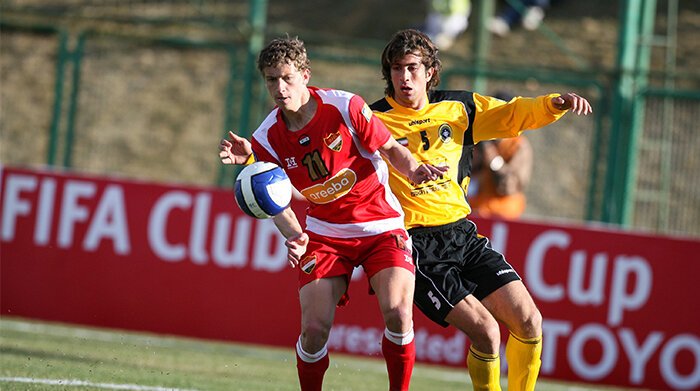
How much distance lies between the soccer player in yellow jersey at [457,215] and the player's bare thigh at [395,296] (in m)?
0.38

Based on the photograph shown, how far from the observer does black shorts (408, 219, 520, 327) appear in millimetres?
6715

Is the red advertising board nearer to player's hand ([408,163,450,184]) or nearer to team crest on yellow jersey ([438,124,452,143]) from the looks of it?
team crest on yellow jersey ([438,124,452,143])

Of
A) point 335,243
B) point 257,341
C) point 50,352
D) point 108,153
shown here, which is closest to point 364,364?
point 257,341

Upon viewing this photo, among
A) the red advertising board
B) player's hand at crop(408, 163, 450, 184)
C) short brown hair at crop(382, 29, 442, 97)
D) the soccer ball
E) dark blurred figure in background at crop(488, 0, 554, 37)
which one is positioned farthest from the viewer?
dark blurred figure in background at crop(488, 0, 554, 37)

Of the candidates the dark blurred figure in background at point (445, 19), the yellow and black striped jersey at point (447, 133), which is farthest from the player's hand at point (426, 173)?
the dark blurred figure in background at point (445, 19)

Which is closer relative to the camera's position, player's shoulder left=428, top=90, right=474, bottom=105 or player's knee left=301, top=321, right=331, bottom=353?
player's knee left=301, top=321, right=331, bottom=353

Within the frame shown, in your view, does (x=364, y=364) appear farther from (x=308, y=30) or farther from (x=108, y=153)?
(x=308, y=30)

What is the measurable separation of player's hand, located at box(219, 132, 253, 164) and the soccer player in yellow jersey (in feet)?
2.74

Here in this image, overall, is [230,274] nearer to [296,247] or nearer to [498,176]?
[498,176]

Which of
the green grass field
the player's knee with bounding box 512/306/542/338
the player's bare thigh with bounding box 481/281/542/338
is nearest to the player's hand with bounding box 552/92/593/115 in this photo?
the player's bare thigh with bounding box 481/281/542/338

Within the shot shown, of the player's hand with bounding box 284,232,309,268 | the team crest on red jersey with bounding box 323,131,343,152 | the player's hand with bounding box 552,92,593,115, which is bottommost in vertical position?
the player's hand with bounding box 284,232,309,268

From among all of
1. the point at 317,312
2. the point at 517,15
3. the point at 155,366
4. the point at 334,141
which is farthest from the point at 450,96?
the point at 517,15

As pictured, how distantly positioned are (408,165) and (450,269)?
74 cm

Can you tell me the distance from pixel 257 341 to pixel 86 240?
5.98 ft
